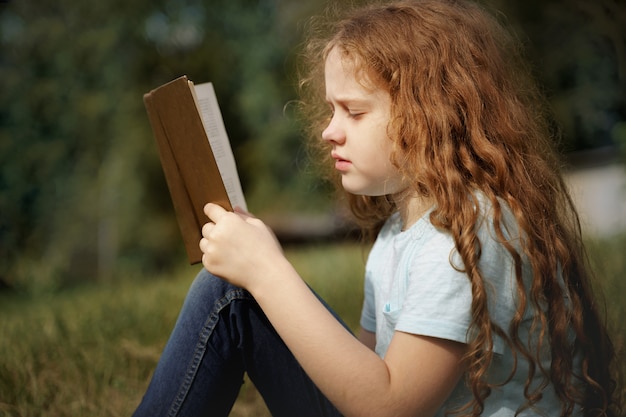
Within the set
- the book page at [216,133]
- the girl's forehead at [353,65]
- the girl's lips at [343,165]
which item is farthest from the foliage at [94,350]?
the girl's forehead at [353,65]

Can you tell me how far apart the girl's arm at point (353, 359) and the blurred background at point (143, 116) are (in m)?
2.84

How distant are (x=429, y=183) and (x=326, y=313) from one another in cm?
29

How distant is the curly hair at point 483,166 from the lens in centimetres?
115

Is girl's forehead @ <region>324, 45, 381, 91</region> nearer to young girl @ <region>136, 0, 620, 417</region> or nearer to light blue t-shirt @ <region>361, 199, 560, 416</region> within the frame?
young girl @ <region>136, 0, 620, 417</region>

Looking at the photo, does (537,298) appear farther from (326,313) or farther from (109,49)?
(109,49)

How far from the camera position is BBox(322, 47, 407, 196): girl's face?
1.27 m

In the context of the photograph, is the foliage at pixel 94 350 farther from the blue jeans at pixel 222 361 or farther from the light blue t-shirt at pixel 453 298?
the light blue t-shirt at pixel 453 298

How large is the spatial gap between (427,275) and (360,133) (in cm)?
30

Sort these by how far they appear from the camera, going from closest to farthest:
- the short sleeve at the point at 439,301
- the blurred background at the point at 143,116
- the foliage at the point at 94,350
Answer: the short sleeve at the point at 439,301 → the foliage at the point at 94,350 → the blurred background at the point at 143,116

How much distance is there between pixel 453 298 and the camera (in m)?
1.09

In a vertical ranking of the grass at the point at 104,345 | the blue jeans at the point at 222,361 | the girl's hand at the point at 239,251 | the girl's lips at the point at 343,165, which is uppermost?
the girl's lips at the point at 343,165

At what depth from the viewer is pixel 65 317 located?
2.69 m

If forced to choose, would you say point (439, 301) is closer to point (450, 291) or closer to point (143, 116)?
point (450, 291)

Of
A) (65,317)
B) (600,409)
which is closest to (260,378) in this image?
(600,409)
